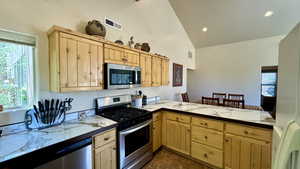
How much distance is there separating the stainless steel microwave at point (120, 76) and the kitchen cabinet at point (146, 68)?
164 millimetres

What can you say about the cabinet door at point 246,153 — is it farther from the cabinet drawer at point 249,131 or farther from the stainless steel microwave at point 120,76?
the stainless steel microwave at point 120,76

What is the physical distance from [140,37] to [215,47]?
407 centimetres

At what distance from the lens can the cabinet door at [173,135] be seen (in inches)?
108

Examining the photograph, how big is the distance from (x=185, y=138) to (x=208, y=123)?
1.91ft

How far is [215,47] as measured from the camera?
19.5ft

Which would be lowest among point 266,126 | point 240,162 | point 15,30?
point 240,162

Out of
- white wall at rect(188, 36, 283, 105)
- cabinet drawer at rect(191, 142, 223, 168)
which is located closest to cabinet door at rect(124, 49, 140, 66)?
cabinet drawer at rect(191, 142, 223, 168)

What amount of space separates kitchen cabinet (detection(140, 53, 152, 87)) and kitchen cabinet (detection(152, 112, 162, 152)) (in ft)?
2.41

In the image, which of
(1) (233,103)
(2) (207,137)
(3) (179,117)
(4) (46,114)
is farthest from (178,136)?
(4) (46,114)

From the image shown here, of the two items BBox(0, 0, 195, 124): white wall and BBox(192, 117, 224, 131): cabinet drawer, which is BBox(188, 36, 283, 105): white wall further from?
BBox(192, 117, 224, 131): cabinet drawer

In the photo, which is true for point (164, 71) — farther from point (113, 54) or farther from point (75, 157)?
point (75, 157)

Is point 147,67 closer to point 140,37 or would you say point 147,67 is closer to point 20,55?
point 140,37

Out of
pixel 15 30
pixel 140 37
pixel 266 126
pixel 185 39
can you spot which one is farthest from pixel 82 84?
pixel 185 39

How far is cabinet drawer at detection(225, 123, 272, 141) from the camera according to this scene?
1.83 metres
